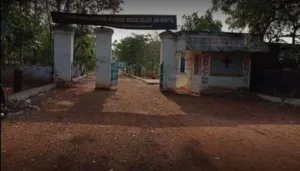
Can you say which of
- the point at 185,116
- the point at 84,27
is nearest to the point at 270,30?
the point at 185,116

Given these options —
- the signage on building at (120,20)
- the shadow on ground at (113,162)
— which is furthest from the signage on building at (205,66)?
the shadow on ground at (113,162)

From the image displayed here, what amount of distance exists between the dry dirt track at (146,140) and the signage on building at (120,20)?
23.8ft

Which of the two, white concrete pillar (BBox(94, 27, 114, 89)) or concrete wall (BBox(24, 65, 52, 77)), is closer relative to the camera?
white concrete pillar (BBox(94, 27, 114, 89))

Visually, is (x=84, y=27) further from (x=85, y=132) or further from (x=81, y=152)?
(x=81, y=152)

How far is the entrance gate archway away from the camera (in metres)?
18.1

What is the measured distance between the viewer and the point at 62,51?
19.3 metres

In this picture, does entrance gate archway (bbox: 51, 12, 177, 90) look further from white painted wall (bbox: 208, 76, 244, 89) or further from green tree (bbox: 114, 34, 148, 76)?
green tree (bbox: 114, 34, 148, 76)

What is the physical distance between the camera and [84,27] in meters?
24.7

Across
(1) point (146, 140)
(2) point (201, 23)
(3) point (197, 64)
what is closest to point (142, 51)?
(2) point (201, 23)

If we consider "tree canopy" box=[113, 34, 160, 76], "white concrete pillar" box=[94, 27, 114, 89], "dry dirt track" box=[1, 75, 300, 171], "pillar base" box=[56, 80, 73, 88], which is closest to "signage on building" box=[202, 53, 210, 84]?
"white concrete pillar" box=[94, 27, 114, 89]

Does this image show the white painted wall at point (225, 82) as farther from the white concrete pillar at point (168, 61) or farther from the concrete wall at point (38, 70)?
the concrete wall at point (38, 70)

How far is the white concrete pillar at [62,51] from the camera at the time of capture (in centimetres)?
1911

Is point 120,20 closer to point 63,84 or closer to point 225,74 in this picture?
point 63,84

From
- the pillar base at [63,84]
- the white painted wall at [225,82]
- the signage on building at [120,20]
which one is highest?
the signage on building at [120,20]
